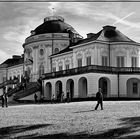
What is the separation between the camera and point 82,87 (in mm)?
47188

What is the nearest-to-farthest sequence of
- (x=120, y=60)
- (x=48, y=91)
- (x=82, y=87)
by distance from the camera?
(x=82, y=87) < (x=120, y=60) < (x=48, y=91)

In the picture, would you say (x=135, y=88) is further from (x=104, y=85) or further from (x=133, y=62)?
(x=104, y=85)

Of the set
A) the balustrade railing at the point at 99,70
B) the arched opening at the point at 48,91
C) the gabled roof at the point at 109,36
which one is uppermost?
the gabled roof at the point at 109,36

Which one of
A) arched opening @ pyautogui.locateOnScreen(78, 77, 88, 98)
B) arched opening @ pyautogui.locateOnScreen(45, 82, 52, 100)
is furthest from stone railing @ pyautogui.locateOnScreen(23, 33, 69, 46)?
arched opening @ pyautogui.locateOnScreen(78, 77, 88, 98)

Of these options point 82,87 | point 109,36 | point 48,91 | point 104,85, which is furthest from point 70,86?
point 109,36

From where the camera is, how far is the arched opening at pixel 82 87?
152 ft

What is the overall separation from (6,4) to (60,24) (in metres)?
51.7

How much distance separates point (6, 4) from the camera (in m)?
12.4

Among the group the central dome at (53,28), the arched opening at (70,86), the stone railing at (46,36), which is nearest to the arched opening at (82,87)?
the arched opening at (70,86)

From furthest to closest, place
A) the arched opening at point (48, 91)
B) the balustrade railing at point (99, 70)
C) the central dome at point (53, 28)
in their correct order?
the central dome at point (53, 28) < the arched opening at point (48, 91) < the balustrade railing at point (99, 70)

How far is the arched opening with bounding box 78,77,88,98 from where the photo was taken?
1829 inches

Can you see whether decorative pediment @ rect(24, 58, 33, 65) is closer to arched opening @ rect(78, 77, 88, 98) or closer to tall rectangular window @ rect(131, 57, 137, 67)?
arched opening @ rect(78, 77, 88, 98)

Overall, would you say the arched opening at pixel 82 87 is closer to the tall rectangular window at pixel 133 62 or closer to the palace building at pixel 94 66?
the palace building at pixel 94 66

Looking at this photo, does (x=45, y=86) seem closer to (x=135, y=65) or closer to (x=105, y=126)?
(x=135, y=65)
